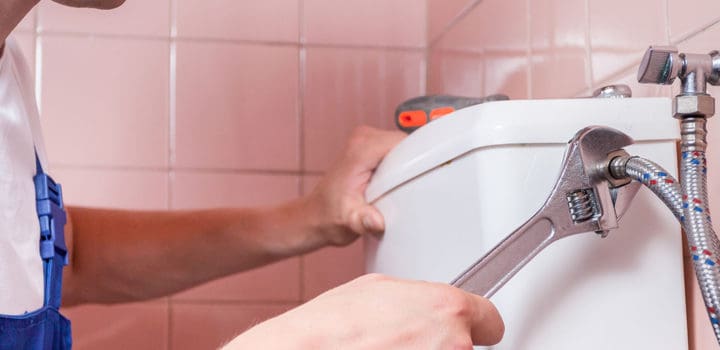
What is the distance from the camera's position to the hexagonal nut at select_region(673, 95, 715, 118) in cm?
49

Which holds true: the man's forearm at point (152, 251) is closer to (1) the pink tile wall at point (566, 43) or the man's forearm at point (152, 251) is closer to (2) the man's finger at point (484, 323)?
(1) the pink tile wall at point (566, 43)

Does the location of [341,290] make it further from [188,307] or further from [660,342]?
[188,307]

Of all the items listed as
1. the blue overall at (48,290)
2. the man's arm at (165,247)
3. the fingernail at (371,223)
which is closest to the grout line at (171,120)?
the man's arm at (165,247)

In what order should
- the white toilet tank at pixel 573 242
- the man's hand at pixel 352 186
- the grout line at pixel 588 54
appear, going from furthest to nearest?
the man's hand at pixel 352 186 → the grout line at pixel 588 54 → the white toilet tank at pixel 573 242

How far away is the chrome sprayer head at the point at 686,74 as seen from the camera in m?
0.49

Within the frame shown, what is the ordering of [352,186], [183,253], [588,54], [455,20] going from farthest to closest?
[455,20] → [183,253] → [352,186] → [588,54]

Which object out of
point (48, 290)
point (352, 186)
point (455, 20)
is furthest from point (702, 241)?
point (455, 20)

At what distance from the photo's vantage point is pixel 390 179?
73 cm

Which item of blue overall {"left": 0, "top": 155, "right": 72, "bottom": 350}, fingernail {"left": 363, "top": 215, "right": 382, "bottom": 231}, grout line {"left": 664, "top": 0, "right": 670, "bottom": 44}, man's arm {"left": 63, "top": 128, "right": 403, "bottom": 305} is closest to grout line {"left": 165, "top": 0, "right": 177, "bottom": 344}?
man's arm {"left": 63, "top": 128, "right": 403, "bottom": 305}

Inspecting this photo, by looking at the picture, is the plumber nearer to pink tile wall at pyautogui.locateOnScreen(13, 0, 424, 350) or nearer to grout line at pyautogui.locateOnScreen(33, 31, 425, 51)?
pink tile wall at pyautogui.locateOnScreen(13, 0, 424, 350)

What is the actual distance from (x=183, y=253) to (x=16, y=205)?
226 mm

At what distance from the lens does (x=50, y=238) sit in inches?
33.3

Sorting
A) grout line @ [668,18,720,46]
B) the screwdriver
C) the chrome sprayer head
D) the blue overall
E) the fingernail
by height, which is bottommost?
the blue overall

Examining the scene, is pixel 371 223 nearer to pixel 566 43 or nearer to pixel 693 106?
pixel 566 43
